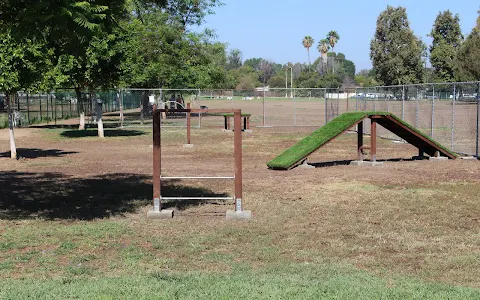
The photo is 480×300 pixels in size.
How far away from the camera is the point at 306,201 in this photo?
11492mm

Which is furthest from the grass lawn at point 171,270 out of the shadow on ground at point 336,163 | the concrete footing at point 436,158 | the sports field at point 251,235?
the concrete footing at point 436,158

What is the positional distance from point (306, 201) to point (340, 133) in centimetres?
535

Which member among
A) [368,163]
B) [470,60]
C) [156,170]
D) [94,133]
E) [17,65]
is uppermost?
[470,60]

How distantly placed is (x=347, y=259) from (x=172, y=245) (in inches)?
87.0

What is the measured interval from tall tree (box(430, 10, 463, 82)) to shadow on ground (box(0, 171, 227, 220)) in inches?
Answer: 2783

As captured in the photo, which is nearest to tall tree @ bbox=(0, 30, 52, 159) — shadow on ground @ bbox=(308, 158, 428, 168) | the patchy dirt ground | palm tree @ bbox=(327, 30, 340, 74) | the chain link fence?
the patchy dirt ground

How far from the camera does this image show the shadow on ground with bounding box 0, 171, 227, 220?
10.5 m

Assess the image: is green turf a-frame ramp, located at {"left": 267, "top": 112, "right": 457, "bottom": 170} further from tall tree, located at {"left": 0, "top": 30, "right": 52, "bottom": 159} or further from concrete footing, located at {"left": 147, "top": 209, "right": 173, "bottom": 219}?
tall tree, located at {"left": 0, "top": 30, "right": 52, "bottom": 159}

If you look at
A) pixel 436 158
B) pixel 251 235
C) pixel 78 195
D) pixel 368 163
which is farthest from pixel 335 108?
pixel 251 235

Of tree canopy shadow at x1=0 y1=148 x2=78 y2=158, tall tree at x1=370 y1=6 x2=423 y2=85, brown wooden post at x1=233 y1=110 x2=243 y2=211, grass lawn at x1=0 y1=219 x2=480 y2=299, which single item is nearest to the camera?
grass lawn at x1=0 y1=219 x2=480 y2=299

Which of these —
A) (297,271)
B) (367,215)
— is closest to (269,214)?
(367,215)

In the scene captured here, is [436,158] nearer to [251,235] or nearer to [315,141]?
[315,141]

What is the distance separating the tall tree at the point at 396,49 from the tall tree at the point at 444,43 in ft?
10.2

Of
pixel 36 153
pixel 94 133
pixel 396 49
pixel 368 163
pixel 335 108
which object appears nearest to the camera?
pixel 368 163
